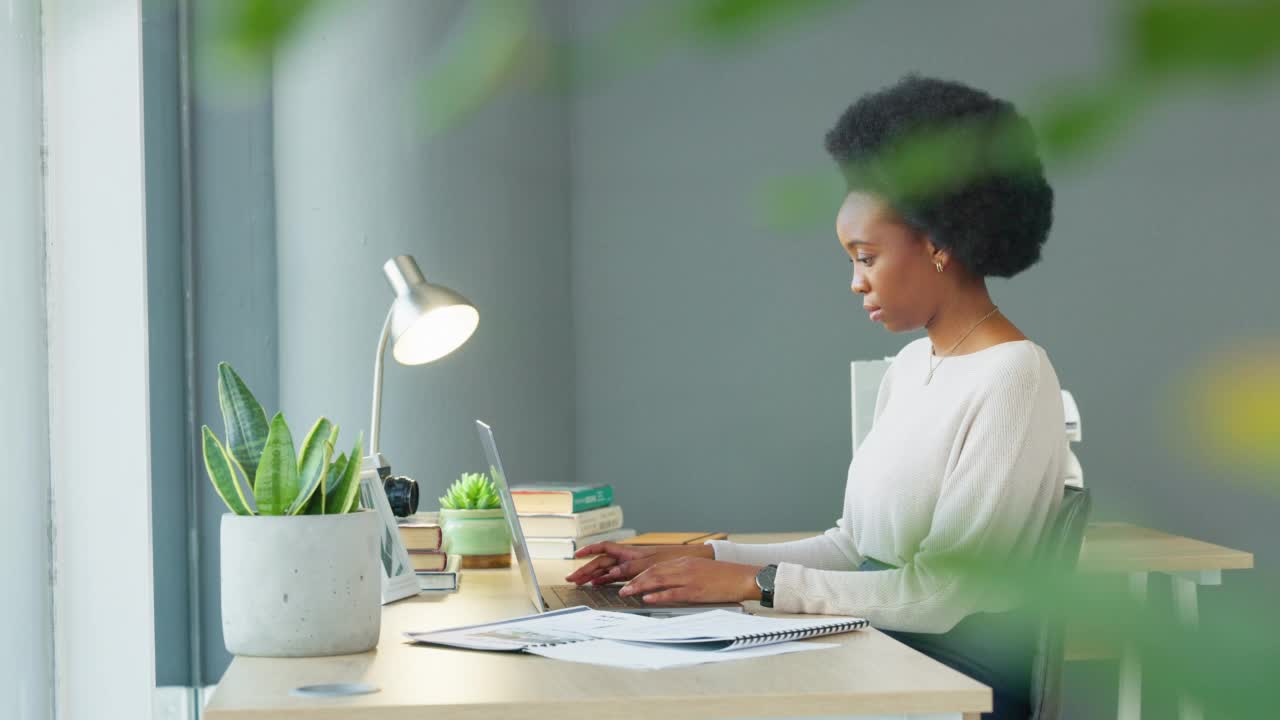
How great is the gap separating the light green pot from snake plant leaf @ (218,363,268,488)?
2.37 feet

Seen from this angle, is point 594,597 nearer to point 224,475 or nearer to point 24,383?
point 224,475

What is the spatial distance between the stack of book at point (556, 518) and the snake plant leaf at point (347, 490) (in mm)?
930

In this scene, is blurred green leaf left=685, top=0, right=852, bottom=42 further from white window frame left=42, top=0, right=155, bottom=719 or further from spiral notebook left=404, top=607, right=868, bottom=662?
white window frame left=42, top=0, right=155, bottom=719

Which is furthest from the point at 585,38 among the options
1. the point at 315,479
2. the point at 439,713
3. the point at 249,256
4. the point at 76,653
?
the point at 249,256

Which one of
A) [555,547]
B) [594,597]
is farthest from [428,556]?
[555,547]

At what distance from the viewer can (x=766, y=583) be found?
1426 millimetres

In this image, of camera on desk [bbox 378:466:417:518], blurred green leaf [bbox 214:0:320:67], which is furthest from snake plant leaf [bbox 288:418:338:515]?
blurred green leaf [bbox 214:0:320:67]

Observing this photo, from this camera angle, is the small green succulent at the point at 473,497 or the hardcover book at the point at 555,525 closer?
the small green succulent at the point at 473,497

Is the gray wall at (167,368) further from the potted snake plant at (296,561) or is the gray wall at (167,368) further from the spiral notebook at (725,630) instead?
the spiral notebook at (725,630)

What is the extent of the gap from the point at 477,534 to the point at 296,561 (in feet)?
2.75

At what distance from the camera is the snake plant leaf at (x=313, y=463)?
1177 mm

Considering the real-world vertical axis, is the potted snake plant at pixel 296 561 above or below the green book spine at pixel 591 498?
above

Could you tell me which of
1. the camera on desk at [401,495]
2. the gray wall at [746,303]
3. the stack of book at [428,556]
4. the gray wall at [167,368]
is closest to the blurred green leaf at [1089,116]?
the stack of book at [428,556]

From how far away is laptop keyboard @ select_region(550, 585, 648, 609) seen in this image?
1.48 meters
